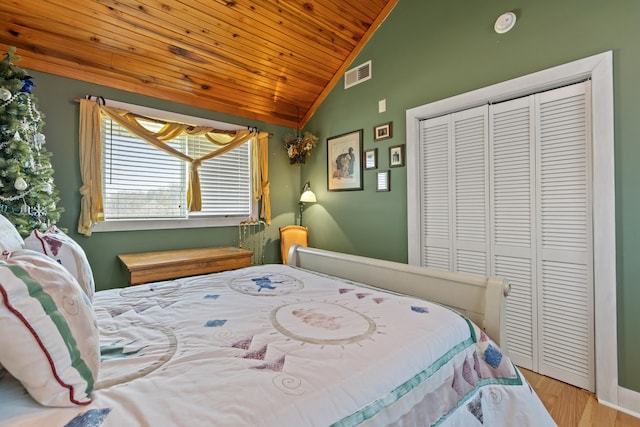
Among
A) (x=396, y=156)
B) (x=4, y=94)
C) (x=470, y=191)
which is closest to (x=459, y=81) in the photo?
(x=396, y=156)

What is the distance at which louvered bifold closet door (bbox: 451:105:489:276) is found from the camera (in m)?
2.53

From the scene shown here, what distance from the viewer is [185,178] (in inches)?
133

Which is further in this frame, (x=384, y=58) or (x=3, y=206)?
(x=384, y=58)

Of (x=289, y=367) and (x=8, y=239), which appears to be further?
(x=8, y=239)

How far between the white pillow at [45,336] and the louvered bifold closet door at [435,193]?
2683mm

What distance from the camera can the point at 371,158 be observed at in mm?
3346

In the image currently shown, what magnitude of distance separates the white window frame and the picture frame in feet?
A: 3.81

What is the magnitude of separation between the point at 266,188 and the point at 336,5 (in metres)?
2.17

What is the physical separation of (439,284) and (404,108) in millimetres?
2028

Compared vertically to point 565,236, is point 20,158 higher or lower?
higher

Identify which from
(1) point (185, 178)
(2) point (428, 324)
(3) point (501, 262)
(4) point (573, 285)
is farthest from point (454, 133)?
(1) point (185, 178)

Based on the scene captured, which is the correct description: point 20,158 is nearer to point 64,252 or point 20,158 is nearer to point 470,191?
point 64,252

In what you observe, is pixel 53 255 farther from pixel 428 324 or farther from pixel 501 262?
pixel 501 262

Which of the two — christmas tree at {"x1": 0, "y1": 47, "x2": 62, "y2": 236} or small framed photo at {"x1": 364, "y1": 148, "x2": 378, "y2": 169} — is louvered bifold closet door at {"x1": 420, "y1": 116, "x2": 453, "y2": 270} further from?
christmas tree at {"x1": 0, "y1": 47, "x2": 62, "y2": 236}
